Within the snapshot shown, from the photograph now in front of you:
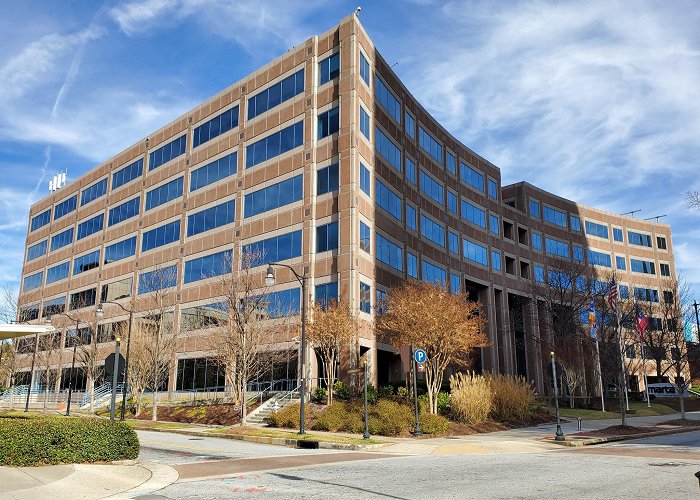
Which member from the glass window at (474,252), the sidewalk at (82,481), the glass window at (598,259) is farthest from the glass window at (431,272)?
the sidewalk at (82,481)

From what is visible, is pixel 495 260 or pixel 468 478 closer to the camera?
pixel 468 478

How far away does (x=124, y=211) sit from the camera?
58.6m

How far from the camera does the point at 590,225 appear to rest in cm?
7600

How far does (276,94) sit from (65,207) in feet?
127

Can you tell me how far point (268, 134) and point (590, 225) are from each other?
48826 millimetres

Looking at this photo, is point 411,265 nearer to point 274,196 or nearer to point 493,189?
point 274,196

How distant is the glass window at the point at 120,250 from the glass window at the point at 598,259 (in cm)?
5244

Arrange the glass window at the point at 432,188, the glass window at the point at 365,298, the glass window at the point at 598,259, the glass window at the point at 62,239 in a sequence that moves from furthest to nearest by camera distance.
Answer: the glass window at the point at 598,259 → the glass window at the point at 62,239 → the glass window at the point at 432,188 → the glass window at the point at 365,298

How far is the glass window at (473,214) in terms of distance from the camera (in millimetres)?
56250

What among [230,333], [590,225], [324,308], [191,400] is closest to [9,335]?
[230,333]

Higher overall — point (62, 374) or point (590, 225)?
point (590, 225)

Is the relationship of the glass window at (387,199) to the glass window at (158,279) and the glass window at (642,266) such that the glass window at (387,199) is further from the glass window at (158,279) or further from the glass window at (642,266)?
the glass window at (642,266)

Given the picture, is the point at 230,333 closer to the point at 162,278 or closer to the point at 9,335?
the point at 9,335

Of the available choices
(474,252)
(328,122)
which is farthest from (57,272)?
(474,252)
